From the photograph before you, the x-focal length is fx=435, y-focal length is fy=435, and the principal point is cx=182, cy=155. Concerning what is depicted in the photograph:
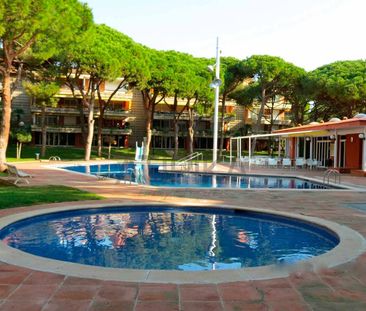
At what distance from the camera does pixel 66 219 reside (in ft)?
30.6

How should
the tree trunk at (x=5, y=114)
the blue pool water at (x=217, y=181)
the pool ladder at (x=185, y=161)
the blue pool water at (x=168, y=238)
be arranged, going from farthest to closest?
1. the pool ladder at (x=185, y=161)
2. the tree trunk at (x=5, y=114)
3. the blue pool water at (x=217, y=181)
4. the blue pool water at (x=168, y=238)

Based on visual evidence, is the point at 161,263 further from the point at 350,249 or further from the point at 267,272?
the point at 350,249

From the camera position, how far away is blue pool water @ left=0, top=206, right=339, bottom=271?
6578 mm

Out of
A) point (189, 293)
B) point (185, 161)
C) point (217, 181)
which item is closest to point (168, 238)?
point (189, 293)

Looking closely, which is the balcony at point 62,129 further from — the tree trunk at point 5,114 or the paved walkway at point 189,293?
the paved walkway at point 189,293

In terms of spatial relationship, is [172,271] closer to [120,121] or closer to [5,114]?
[5,114]

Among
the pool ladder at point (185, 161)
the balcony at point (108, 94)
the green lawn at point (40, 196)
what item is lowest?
the green lawn at point (40, 196)

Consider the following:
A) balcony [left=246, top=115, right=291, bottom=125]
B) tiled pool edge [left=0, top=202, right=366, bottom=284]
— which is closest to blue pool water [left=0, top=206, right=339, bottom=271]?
tiled pool edge [left=0, top=202, right=366, bottom=284]

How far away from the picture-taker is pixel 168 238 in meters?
7.96

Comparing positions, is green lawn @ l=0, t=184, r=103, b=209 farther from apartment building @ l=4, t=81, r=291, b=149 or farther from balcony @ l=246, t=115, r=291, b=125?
balcony @ l=246, t=115, r=291, b=125

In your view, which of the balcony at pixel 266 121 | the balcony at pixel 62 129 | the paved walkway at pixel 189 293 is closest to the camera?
the paved walkway at pixel 189 293

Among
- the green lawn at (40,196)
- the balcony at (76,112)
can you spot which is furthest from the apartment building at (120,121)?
the green lawn at (40,196)

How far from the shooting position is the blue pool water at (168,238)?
658 centimetres

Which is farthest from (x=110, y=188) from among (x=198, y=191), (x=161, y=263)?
(x=161, y=263)
